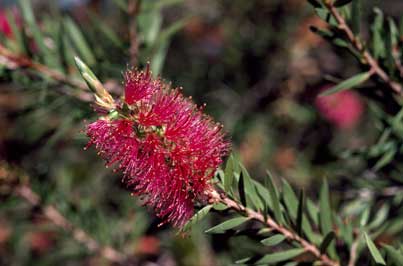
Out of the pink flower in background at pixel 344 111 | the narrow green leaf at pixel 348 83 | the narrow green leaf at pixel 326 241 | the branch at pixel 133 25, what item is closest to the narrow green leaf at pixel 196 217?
the narrow green leaf at pixel 326 241

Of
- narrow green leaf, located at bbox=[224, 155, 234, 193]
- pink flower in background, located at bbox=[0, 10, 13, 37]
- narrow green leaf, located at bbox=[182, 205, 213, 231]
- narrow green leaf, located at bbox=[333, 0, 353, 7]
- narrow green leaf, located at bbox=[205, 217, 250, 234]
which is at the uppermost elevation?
pink flower in background, located at bbox=[0, 10, 13, 37]

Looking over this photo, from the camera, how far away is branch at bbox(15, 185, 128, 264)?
1653 millimetres

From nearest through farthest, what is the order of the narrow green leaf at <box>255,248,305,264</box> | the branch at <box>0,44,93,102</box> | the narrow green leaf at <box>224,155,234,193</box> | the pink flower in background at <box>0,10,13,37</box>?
the narrow green leaf at <box>224,155,234,193</box>, the narrow green leaf at <box>255,248,305,264</box>, the branch at <box>0,44,93,102</box>, the pink flower in background at <box>0,10,13,37</box>

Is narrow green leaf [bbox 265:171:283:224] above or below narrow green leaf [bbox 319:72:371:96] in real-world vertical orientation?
below

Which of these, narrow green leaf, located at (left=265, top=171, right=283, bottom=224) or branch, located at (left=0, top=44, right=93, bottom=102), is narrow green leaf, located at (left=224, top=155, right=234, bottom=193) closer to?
narrow green leaf, located at (left=265, top=171, right=283, bottom=224)

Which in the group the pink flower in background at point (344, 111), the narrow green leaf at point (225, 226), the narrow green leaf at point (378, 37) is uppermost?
the pink flower in background at point (344, 111)

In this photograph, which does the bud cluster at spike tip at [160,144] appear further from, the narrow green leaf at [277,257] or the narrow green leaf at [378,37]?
the narrow green leaf at [378,37]

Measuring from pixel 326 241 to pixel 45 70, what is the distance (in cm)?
85

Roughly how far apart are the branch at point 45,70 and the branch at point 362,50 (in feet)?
2.13

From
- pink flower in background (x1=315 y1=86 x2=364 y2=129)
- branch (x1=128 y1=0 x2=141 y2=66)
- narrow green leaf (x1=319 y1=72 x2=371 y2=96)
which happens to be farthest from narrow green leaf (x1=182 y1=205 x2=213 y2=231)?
pink flower in background (x1=315 y1=86 x2=364 y2=129)

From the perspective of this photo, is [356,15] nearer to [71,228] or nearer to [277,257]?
[277,257]

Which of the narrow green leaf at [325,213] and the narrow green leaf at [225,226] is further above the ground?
the narrow green leaf at [225,226]

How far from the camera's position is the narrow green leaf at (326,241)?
92 centimetres

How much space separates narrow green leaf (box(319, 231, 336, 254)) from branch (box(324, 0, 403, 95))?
38 centimetres
